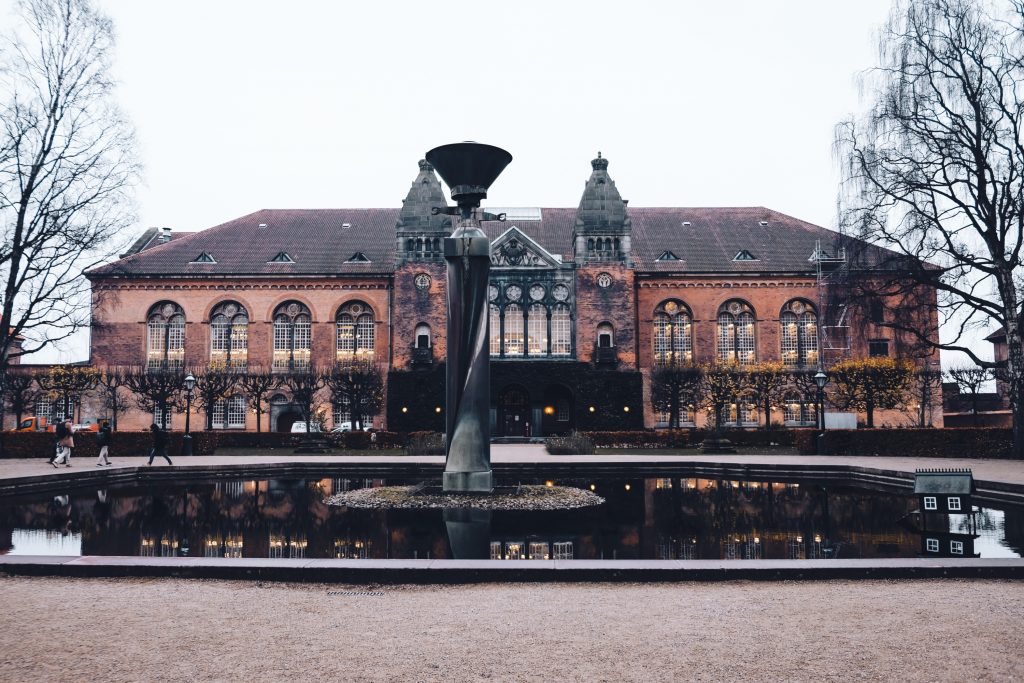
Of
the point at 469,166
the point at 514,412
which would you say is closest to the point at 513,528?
the point at 469,166

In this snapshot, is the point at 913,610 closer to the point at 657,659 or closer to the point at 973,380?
the point at 657,659

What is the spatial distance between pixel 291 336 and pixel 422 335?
347 inches

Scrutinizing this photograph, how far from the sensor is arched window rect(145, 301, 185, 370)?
44.9 m

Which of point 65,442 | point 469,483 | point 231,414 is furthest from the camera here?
point 231,414

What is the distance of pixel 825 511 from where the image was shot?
12984mm

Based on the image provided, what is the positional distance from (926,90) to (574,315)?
22.7 meters

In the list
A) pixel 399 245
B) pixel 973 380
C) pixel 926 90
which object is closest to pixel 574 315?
pixel 399 245

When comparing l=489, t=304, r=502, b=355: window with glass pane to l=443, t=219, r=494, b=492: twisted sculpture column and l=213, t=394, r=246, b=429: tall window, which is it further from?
l=443, t=219, r=494, b=492: twisted sculpture column

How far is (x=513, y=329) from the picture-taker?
43.2m

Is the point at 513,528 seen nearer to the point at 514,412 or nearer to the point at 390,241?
the point at 514,412

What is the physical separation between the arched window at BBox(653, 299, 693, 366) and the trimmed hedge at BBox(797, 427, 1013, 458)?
17.1 metres

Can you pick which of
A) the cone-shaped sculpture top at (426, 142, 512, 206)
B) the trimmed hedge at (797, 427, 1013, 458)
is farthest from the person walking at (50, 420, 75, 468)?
the trimmed hedge at (797, 427, 1013, 458)

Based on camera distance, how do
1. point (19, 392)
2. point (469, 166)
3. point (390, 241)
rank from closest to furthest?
point (469, 166) < point (19, 392) < point (390, 241)

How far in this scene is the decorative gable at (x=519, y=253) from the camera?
4322 cm
